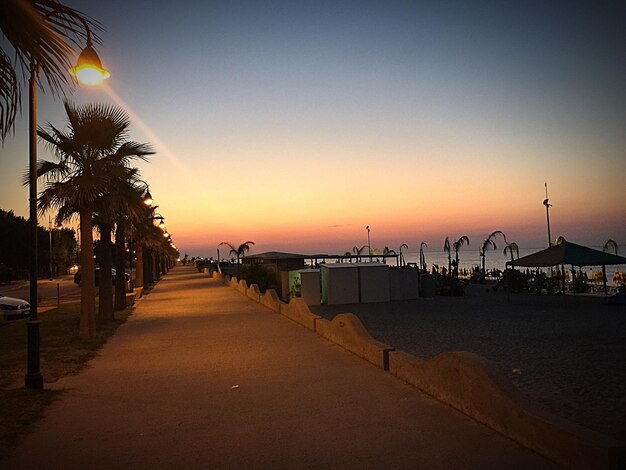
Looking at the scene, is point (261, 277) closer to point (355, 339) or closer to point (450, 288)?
point (450, 288)

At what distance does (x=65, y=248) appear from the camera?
298ft

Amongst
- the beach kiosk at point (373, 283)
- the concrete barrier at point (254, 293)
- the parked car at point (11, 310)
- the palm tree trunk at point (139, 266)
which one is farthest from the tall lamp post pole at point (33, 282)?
the palm tree trunk at point (139, 266)

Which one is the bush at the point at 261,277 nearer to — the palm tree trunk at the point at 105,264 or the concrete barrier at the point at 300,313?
the concrete barrier at the point at 300,313

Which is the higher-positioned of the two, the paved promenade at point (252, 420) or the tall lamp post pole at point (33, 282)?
the tall lamp post pole at point (33, 282)

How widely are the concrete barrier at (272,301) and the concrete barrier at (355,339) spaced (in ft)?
20.5

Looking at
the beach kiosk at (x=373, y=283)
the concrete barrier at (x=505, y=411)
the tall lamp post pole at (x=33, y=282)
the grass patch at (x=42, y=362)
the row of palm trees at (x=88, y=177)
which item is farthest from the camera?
the beach kiosk at (x=373, y=283)

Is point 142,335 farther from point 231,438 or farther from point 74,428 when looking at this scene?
A: point 231,438

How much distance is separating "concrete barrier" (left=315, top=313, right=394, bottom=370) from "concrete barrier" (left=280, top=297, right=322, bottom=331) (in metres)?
1.11

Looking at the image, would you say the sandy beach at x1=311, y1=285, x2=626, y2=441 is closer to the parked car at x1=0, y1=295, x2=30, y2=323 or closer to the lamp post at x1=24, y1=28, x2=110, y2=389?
the lamp post at x1=24, y1=28, x2=110, y2=389

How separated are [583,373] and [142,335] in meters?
10.4

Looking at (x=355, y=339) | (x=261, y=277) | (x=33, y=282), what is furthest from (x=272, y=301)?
(x=33, y=282)

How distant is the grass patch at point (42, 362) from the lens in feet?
20.3

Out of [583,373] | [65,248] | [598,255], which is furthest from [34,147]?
[65,248]

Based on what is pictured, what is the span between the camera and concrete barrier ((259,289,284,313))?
62.6ft
